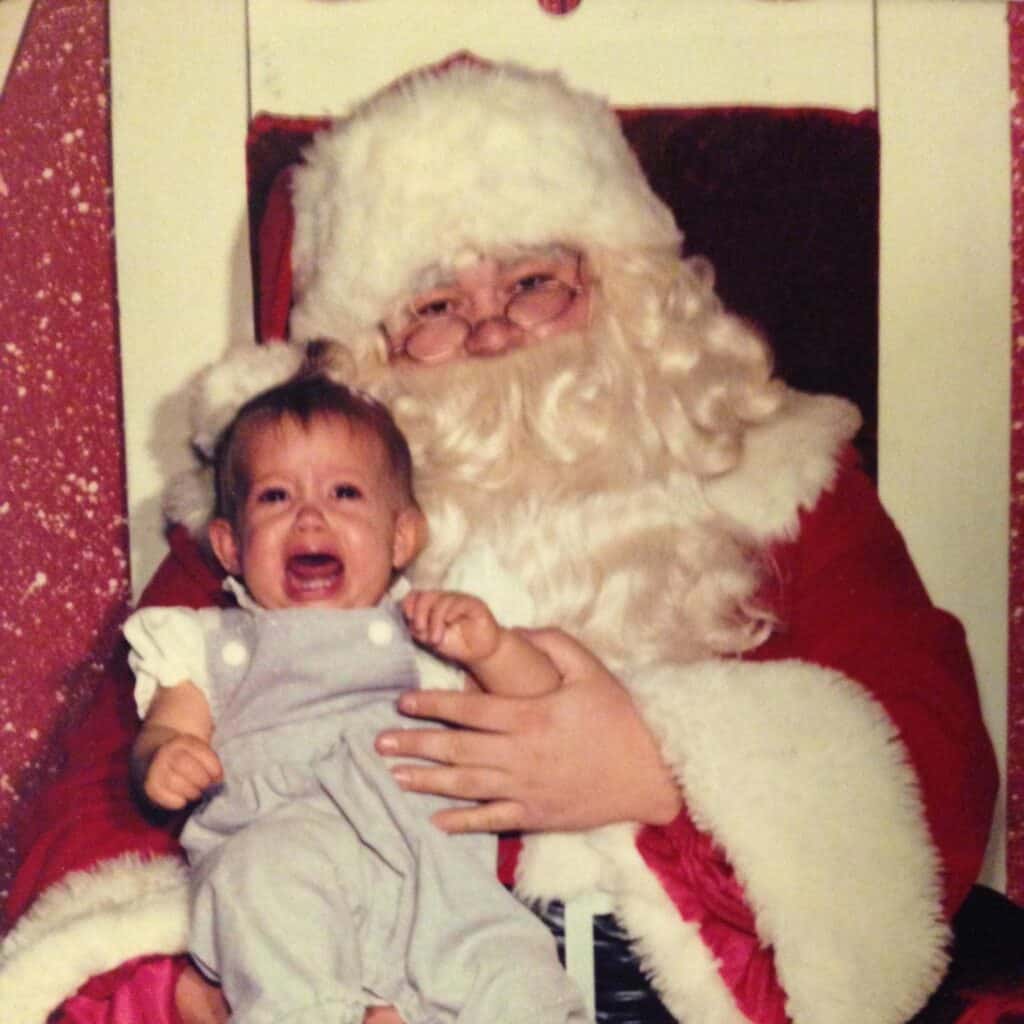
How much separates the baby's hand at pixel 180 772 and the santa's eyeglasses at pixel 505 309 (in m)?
0.53

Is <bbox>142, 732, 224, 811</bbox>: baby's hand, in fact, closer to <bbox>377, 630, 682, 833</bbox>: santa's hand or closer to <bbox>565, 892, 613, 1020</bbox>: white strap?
<bbox>377, 630, 682, 833</bbox>: santa's hand

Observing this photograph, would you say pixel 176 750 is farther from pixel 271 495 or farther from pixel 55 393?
pixel 55 393

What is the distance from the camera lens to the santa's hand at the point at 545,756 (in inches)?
47.9

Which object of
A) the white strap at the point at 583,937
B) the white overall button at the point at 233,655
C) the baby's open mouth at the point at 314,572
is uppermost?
the baby's open mouth at the point at 314,572

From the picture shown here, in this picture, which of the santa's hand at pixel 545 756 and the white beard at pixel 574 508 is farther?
the white beard at pixel 574 508

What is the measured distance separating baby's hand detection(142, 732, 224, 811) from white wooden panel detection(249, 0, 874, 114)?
911 mm

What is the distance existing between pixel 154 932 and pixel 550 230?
0.78m

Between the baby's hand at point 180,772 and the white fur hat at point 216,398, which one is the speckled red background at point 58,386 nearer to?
the white fur hat at point 216,398

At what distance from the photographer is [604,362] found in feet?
4.91

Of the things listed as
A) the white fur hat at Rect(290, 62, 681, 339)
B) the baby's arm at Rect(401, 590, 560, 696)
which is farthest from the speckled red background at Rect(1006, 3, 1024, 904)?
the baby's arm at Rect(401, 590, 560, 696)

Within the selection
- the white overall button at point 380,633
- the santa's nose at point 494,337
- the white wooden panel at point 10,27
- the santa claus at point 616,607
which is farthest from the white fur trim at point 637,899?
the white wooden panel at point 10,27

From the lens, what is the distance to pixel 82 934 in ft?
4.11

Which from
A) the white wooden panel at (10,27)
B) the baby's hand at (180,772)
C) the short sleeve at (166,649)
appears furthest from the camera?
the white wooden panel at (10,27)

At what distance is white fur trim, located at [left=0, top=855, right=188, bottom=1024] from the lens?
1.23 m
